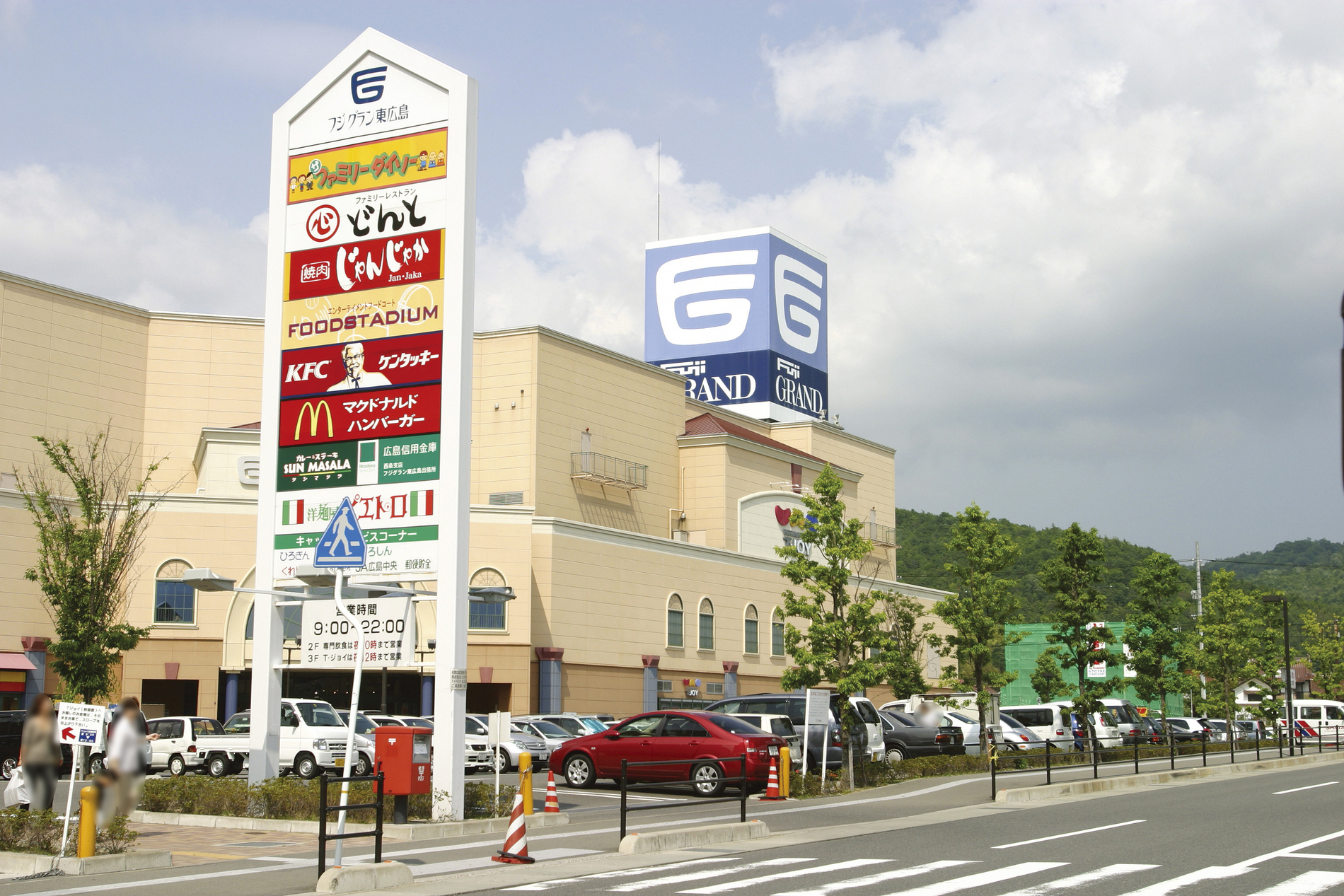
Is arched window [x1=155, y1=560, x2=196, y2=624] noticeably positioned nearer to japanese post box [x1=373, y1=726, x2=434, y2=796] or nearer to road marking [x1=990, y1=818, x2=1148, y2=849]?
japanese post box [x1=373, y1=726, x2=434, y2=796]

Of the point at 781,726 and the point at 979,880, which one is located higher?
the point at 781,726

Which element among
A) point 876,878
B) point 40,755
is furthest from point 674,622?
point 876,878

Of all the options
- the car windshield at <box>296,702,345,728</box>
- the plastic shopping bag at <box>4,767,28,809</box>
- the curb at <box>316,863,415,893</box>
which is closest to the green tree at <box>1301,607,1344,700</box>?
the car windshield at <box>296,702,345,728</box>

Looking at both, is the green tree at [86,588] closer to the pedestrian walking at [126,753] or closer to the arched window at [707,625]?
the pedestrian walking at [126,753]

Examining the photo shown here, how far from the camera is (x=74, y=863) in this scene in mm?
13961

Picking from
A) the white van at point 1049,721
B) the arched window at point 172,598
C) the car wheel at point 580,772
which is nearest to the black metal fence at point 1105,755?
the white van at point 1049,721

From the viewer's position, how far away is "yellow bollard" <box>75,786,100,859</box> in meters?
14.1

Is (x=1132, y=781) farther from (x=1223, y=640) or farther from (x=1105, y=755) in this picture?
(x=1223, y=640)

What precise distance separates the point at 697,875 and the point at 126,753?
20.0ft

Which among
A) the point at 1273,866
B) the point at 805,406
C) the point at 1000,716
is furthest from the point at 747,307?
the point at 1273,866

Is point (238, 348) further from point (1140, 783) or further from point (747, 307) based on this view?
point (1140, 783)

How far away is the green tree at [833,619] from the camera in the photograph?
27.3 metres

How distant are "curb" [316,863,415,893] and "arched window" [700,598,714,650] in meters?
40.1

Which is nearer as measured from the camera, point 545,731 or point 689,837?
point 689,837
